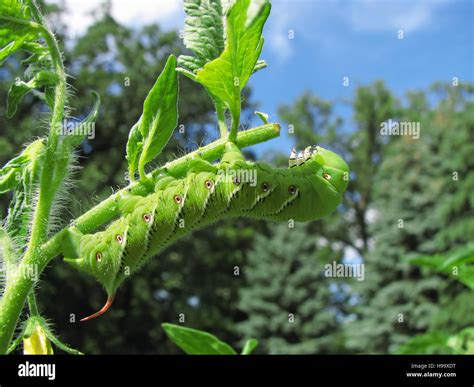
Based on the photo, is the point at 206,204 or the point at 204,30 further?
the point at 206,204

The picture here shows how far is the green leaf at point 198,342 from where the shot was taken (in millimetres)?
1390

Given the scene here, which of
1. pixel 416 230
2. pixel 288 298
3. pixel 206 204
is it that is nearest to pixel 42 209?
pixel 206 204

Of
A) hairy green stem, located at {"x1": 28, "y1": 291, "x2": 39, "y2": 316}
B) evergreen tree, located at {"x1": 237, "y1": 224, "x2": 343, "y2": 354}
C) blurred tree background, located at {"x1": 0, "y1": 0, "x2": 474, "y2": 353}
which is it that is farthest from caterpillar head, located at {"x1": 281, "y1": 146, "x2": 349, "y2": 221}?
evergreen tree, located at {"x1": 237, "y1": 224, "x2": 343, "y2": 354}

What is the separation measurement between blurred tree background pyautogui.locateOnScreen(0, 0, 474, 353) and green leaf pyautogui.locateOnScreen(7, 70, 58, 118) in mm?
20876

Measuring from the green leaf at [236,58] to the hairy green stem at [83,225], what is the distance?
9cm

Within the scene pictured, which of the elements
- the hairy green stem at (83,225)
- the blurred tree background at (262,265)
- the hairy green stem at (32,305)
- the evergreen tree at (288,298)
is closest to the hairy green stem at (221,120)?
the hairy green stem at (83,225)

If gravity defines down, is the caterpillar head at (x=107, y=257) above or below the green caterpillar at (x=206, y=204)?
below

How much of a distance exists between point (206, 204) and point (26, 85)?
43 cm

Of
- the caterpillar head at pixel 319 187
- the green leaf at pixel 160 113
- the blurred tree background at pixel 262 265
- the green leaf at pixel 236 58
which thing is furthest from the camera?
the blurred tree background at pixel 262 265

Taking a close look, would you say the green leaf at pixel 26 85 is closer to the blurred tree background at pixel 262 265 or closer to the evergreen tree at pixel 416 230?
the blurred tree background at pixel 262 265

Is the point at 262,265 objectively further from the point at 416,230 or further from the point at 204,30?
the point at 204,30

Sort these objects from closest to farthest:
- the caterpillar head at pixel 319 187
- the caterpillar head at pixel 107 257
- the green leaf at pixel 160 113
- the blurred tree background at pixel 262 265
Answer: the green leaf at pixel 160 113 < the caterpillar head at pixel 107 257 < the caterpillar head at pixel 319 187 < the blurred tree background at pixel 262 265

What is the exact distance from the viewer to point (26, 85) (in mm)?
1188
